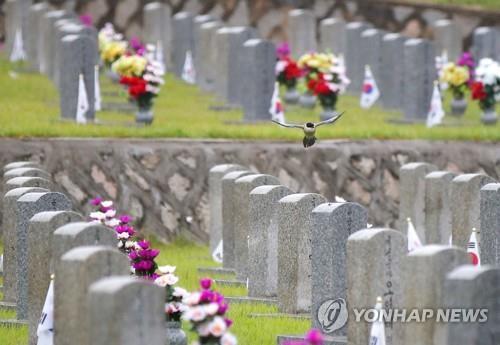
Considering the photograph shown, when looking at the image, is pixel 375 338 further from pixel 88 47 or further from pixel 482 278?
pixel 88 47

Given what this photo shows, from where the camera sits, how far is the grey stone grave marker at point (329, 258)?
1616cm

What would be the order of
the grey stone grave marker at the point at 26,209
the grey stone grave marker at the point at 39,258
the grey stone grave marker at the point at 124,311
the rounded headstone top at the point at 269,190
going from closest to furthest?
1. the grey stone grave marker at the point at 124,311
2. the grey stone grave marker at the point at 39,258
3. the grey stone grave marker at the point at 26,209
4. the rounded headstone top at the point at 269,190

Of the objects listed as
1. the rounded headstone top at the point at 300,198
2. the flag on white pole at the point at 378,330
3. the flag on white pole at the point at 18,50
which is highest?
the flag on white pole at the point at 18,50

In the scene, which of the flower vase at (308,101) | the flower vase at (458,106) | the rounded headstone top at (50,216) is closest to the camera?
the rounded headstone top at (50,216)

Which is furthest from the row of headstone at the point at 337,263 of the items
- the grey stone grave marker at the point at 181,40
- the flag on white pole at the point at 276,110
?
the grey stone grave marker at the point at 181,40

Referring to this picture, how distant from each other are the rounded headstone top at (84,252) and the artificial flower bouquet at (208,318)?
0.78 meters

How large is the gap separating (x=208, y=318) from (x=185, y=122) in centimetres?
1438

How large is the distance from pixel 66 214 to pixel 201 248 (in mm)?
7933

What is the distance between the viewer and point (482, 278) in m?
12.9

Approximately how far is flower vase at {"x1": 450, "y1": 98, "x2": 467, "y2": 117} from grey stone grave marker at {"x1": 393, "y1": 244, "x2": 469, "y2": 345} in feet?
54.8

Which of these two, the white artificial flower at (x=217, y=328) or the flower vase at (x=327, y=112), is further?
the flower vase at (x=327, y=112)

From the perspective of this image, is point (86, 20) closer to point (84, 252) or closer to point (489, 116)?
point (489, 116)

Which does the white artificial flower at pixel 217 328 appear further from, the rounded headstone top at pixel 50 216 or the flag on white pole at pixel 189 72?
the flag on white pole at pixel 189 72

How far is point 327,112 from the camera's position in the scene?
95.6 ft
